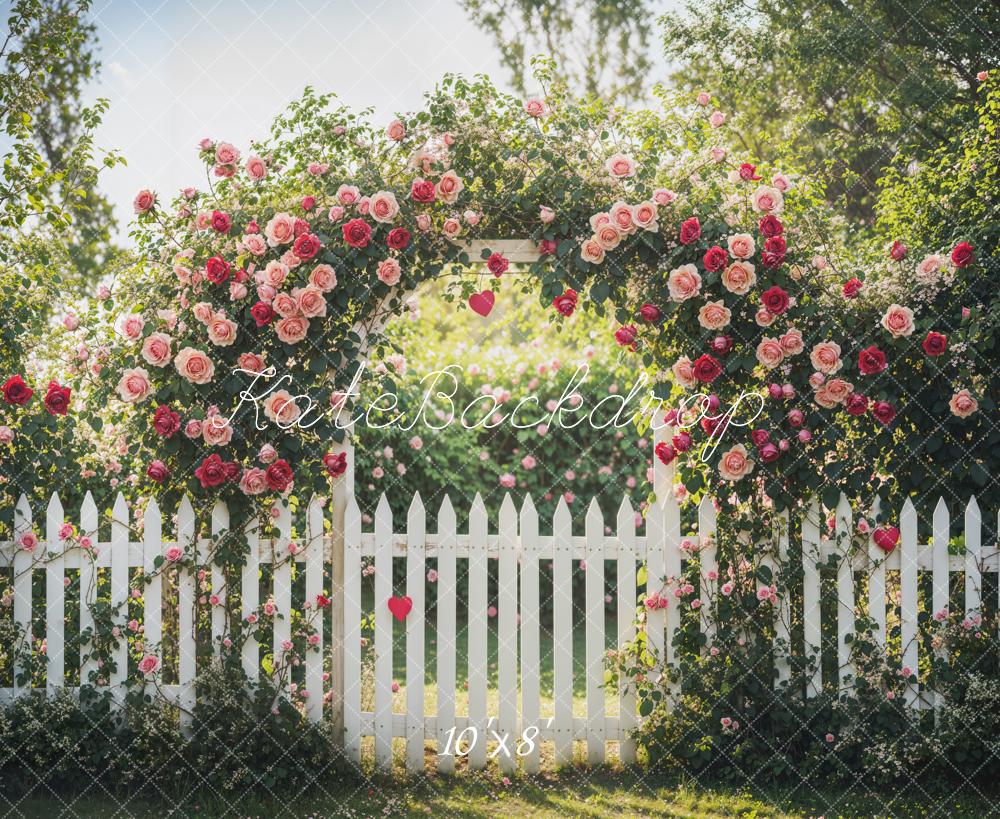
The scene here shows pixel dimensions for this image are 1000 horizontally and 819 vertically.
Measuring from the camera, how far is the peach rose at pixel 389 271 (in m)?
3.76

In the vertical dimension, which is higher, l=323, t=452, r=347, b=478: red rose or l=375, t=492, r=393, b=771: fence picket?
l=323, t=452, r=347, b=478: red rose

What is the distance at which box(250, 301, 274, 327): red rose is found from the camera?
3.70 metres

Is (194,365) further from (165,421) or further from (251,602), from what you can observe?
(251,602)

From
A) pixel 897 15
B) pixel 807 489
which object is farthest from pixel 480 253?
pixel 897 15

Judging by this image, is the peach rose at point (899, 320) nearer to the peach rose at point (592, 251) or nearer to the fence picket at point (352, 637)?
the peach rose at point (592, 251)

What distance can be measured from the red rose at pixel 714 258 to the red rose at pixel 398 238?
1.28 meters

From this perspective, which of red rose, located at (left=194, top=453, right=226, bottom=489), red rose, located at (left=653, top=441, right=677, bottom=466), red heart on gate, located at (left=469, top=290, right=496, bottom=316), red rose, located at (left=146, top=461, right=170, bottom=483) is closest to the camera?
red rose, located at (left=194, top=453, right=226, bottom=489)

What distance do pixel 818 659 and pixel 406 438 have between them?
378 centimetres

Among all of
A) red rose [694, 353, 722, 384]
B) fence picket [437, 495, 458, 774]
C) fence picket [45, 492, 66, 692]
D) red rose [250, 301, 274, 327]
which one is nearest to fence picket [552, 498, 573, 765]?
fence picket [437, 495, 458, 774]

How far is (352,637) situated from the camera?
3.84 metres

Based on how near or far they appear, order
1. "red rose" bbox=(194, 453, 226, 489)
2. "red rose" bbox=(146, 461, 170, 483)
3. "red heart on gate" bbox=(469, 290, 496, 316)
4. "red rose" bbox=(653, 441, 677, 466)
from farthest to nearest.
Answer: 1. "red heart on gate" bbox=(469, 290, 496, 316)
2. "red rose" bbox=(653, 441, 677, 466)
3. "red rose" bbox=(146, 461, 170, 483)
4. "red rose" bbox=(194, 453, 226, 489)

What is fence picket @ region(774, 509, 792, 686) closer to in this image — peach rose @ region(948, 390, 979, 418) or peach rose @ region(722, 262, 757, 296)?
peach rose @ region(948, 390, 979, 418)

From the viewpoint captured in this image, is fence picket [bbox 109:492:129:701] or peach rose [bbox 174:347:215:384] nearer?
peach rose [bbox 174:347:215:384]

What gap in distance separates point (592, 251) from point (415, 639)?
1.87 metres
